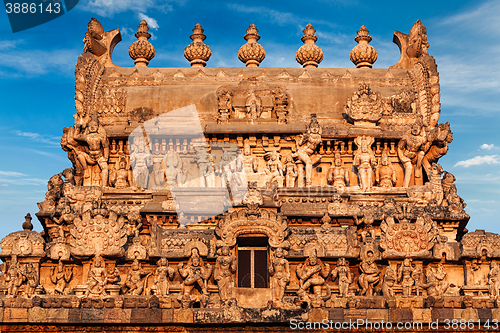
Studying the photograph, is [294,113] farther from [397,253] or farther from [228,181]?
[397,253]

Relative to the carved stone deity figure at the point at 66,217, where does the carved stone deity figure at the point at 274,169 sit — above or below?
above

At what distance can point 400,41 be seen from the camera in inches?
1483

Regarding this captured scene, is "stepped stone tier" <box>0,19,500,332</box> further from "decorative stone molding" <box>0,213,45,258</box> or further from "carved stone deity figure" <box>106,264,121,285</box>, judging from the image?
"carved stone deity figure" <box>106,264,121,285</box>

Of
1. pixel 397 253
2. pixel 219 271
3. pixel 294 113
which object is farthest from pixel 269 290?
pixel 294 113

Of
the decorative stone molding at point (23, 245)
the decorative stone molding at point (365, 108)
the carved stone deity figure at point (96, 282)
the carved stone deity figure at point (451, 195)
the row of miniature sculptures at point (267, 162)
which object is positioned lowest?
the carved stone deity figure at point (96, 282)

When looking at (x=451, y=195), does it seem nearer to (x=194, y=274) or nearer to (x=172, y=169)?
(x=172, y=169)

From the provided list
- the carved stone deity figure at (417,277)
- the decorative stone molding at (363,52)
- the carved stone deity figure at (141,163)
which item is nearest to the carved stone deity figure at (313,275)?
the carved stone deity figure at (417,277)

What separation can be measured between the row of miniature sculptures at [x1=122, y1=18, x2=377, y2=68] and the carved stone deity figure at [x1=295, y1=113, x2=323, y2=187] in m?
7.95

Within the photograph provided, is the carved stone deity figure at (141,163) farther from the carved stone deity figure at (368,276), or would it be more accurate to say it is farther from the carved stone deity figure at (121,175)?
the carved stone deity figure at (368,276)

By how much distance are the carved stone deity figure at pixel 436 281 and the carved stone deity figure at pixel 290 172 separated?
25.8 ft

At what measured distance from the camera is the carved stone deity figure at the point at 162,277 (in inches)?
927

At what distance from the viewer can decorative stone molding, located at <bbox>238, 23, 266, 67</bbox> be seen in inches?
1519

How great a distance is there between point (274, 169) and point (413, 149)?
20.8 feet

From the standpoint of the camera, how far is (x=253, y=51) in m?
38.6
